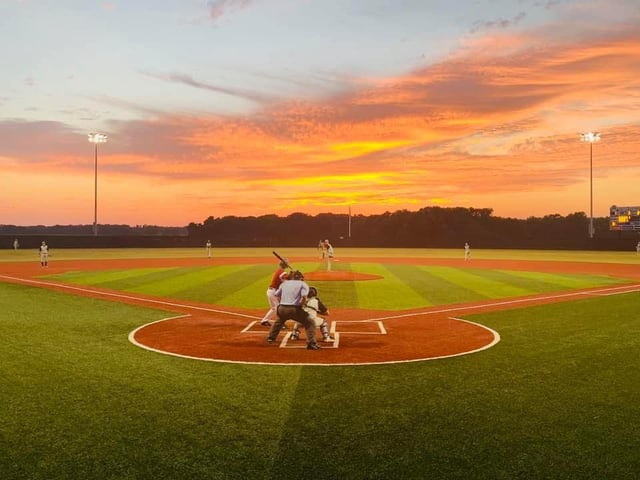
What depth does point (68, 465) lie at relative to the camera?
18.8ft

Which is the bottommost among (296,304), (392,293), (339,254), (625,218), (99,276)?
(392,293)

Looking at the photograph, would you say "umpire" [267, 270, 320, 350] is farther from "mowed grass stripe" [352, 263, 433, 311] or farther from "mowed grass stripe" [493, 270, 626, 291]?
"mowed grass stripe" [493, 270, 626, 291]

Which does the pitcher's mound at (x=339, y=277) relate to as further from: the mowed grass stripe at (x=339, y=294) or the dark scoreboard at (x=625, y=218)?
the dark scoreboard at (x=625, y=218)

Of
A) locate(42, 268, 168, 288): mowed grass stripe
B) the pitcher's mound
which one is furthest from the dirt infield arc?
the pitcher's mound

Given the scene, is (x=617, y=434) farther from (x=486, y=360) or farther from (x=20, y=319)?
(x=20, y=319)

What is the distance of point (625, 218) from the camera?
194 feet

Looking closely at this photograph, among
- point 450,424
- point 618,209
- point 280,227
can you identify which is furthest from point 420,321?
point 280,227

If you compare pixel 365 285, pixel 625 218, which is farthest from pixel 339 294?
pixel 625 218

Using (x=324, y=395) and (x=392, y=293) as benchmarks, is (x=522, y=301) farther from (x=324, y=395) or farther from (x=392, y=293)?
(x=324, y=395)

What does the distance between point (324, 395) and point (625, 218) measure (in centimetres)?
6028

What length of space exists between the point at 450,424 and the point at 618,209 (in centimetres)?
6096

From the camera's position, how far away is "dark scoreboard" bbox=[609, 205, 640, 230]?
192ft

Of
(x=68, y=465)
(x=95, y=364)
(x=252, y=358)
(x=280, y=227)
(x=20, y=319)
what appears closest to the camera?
(x=68, y=465)

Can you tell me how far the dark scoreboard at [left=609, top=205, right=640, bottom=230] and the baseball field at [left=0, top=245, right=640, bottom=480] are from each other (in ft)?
155
